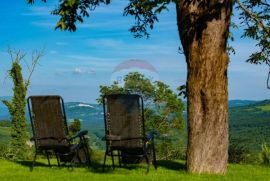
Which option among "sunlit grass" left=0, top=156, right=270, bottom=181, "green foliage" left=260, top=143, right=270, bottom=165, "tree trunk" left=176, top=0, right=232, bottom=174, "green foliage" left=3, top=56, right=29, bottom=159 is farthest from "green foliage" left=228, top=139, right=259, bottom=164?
"green foliage" left=3, top=56, right=29, bottom=159

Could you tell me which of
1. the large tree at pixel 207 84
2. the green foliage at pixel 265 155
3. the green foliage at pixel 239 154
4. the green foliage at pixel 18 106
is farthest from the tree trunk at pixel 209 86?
the green foliage at pixel 18 106

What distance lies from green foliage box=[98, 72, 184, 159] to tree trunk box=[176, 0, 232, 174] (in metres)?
32.5

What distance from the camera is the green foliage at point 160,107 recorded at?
1768 inches

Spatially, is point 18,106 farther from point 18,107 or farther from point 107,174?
point 107,174

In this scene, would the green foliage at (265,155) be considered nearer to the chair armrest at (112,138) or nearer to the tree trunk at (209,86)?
the tree trunk at (209,86)

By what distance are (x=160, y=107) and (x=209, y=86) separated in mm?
39825

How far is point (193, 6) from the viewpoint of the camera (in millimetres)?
9391

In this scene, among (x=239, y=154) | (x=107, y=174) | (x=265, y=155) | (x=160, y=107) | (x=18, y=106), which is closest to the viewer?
(x=107, y=174)

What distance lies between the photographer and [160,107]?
161ft

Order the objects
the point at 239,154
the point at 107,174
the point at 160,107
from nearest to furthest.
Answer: the point at 107,174 < the point at 239,154 < the point at 160,107

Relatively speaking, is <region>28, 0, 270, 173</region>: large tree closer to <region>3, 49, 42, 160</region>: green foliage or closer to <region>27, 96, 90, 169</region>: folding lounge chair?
<region>27, 96, 90, 169</region>: folding lounge chair

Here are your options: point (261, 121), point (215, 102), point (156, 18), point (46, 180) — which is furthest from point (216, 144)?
point (261, 121)

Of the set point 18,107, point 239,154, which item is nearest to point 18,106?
point 18,107

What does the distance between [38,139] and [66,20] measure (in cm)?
252
